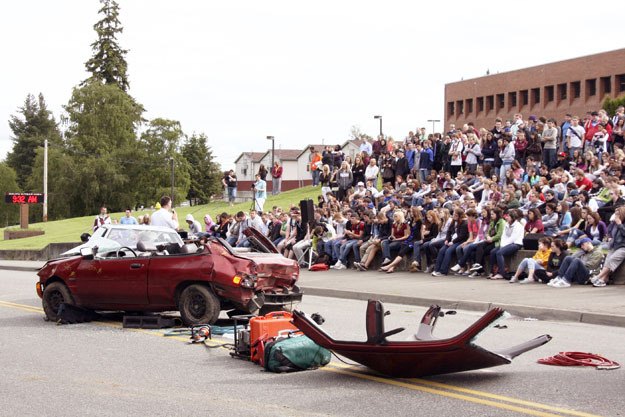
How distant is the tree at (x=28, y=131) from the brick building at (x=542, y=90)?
235ft

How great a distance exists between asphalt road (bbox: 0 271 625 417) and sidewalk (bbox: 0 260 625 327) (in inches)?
100

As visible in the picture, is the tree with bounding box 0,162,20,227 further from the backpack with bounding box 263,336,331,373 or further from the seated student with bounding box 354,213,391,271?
the backpack with bounding box 263,336,331,373

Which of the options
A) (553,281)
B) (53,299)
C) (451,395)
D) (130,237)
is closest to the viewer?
(451,395)

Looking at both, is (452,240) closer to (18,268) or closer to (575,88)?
(18,268)

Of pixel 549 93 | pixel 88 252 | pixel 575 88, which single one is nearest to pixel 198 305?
pixel 88 252

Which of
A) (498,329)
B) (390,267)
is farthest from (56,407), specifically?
(390,267)

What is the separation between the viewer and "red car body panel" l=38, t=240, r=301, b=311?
13.3 meters

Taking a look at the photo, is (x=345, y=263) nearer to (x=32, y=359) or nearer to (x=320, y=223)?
(x=320, y=223)

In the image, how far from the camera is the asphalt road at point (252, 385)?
779 cm

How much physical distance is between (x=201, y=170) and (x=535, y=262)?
108m

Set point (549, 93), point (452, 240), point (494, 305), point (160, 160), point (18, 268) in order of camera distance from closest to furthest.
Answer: point (494, 305)
point (452, 240)
point (18, 268)
point (549, 93)
point (160, 160)

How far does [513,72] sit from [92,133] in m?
40.6

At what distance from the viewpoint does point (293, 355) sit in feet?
31.7

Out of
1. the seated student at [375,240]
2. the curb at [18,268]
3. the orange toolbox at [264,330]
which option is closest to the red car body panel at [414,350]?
the orange toolbox at [264,330]
